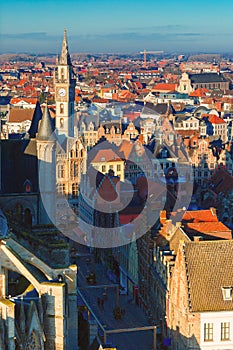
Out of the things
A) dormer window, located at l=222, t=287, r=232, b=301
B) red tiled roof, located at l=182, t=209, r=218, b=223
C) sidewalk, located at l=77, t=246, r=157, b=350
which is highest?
red tiled roof, located at l=182, t=209, r=218, b=223

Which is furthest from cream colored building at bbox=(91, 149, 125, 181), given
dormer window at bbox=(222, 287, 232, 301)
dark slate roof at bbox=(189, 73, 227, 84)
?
dark slate roof at bbox=(189, 73, 227, 84)

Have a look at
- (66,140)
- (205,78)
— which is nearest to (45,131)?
(66,140)

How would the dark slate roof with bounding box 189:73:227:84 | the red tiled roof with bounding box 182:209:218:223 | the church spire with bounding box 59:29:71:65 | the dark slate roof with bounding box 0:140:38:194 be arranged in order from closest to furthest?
the red tiled roof with bounding box 182:209:218:223 < the dark slate roof with bounding box 0:140:38:194 < the church spire with bounding box 59:29:71:65 < the dark slate roof with bounding box 189:73:227:84

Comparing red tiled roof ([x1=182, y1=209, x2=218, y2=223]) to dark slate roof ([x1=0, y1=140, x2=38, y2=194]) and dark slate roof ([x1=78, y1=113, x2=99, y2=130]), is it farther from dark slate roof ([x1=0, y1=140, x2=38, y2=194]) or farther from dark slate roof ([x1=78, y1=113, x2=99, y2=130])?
dark slate roof ([x1=78, y1=113, x2=99, y2=130])

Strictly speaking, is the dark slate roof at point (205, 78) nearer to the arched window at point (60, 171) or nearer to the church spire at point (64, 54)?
the church spire at point (64, 54)

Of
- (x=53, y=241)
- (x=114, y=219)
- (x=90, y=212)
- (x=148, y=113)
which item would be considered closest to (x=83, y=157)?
(x=90, y=212)

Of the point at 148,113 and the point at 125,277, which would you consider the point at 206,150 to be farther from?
the point at 148,113

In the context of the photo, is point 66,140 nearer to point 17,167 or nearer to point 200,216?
point 17,167
